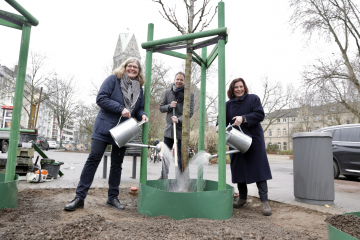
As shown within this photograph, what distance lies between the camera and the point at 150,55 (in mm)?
2938

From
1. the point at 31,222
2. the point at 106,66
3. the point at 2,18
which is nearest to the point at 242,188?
the point at 31,222

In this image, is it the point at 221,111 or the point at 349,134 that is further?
the point at 349,134

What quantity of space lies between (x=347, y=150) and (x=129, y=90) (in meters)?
6.19

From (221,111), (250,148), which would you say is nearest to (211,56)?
(221,111)

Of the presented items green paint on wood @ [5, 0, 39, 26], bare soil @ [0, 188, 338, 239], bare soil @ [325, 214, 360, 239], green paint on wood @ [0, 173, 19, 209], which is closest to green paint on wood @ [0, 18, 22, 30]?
green paint on wood @ [5, 0, 39, 26]

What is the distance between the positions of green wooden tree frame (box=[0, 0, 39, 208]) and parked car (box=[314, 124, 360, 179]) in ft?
23.4

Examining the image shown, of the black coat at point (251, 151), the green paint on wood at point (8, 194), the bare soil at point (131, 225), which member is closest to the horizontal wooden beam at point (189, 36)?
the black coat at point (251, 151)

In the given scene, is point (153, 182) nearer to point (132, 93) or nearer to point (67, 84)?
point (132, 93)

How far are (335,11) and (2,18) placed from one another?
15598mm

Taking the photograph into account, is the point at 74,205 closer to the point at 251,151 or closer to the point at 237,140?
the point at 237,140

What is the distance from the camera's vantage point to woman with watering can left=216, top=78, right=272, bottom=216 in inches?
117

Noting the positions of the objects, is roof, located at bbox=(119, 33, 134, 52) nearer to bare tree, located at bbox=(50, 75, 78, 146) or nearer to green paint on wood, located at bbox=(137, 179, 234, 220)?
bare tree, located at bbox=(50, 75, 78, 146)

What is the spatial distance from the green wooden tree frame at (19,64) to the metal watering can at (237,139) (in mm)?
2195

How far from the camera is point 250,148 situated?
3.08 meters
